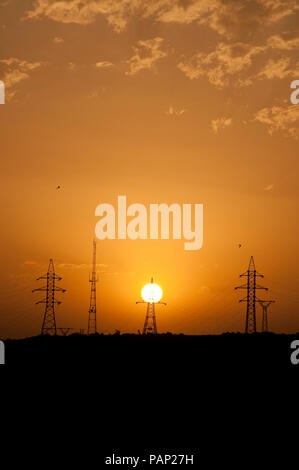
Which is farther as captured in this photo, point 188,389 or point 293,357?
point 293,357

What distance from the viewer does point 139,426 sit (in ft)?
107

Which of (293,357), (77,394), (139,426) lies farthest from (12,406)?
(293,357)

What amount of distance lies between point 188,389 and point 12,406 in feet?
38.0

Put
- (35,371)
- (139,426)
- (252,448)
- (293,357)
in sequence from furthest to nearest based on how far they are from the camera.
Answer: (293,357), (35,371), (139,426), (252,448)

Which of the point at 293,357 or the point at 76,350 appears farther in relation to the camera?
the point at 76,350

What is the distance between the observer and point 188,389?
39750 millimetres

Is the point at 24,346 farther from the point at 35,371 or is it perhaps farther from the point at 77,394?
the point at 77,394

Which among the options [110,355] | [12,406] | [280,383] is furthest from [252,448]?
[110,355]

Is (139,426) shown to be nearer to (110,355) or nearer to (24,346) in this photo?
(110,355)
